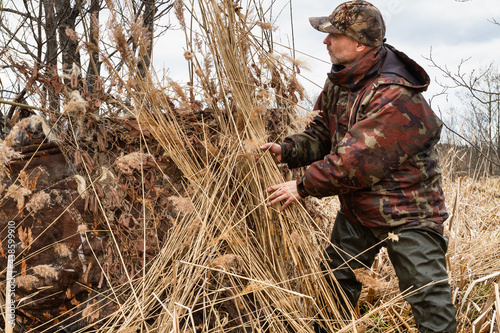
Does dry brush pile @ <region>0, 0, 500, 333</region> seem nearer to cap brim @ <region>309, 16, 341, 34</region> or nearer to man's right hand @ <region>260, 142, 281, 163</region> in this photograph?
man's right hand @ <region>260, 142, 281, 163</region>

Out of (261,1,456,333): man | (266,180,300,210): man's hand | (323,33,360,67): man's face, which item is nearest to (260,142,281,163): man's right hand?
(261,1,456,333): man

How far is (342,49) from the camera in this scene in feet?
5.83

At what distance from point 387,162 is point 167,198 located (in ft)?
3.25

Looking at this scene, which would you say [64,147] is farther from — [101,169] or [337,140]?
[337,140]

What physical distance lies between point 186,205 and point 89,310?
2.58 ft

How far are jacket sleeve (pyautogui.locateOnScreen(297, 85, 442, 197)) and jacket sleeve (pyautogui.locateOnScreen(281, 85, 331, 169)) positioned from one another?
252 millimetres

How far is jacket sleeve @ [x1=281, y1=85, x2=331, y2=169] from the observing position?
1.87 meters

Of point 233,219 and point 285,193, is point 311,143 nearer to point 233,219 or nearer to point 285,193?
point 285,193

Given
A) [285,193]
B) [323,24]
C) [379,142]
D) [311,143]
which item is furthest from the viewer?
[311,143]

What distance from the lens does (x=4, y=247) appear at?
1.97 metres

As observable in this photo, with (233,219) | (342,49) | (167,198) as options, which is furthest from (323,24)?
(167,198)

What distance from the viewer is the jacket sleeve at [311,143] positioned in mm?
1871

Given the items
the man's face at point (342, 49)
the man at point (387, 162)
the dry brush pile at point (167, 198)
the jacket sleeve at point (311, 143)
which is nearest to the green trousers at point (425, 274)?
the man at point (387, 162)

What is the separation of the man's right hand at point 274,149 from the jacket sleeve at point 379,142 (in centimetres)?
25
